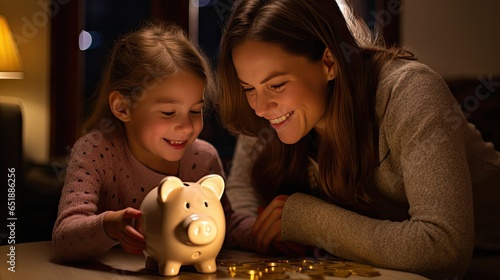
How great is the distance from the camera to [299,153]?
56.7 inches

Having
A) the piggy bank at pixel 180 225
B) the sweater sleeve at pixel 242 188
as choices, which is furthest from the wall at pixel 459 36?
the piggy bank at pixel 180 225

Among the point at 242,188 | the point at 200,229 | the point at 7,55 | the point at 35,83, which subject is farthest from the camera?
the point at 35,83

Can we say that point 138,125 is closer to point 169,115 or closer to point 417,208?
point 169,115

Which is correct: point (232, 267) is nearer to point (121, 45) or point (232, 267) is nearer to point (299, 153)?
point (299, 153)

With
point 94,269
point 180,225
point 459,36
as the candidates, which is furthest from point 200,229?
point 459,36

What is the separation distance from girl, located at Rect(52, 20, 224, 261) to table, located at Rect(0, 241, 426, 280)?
3.3 inches

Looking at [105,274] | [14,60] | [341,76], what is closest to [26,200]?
[14,60]

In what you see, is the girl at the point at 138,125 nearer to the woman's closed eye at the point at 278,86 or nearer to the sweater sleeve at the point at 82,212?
the sweater sleeve at the point at 82,212

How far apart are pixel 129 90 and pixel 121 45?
0.12 meters

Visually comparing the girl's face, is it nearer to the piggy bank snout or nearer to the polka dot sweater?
the polka dot sweater

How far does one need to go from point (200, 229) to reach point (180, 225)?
0.03 m

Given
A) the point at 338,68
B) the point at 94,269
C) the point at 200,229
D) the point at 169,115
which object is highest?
the point at 338,68

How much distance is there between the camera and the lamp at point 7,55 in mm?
2576

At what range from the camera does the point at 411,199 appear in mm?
1133
